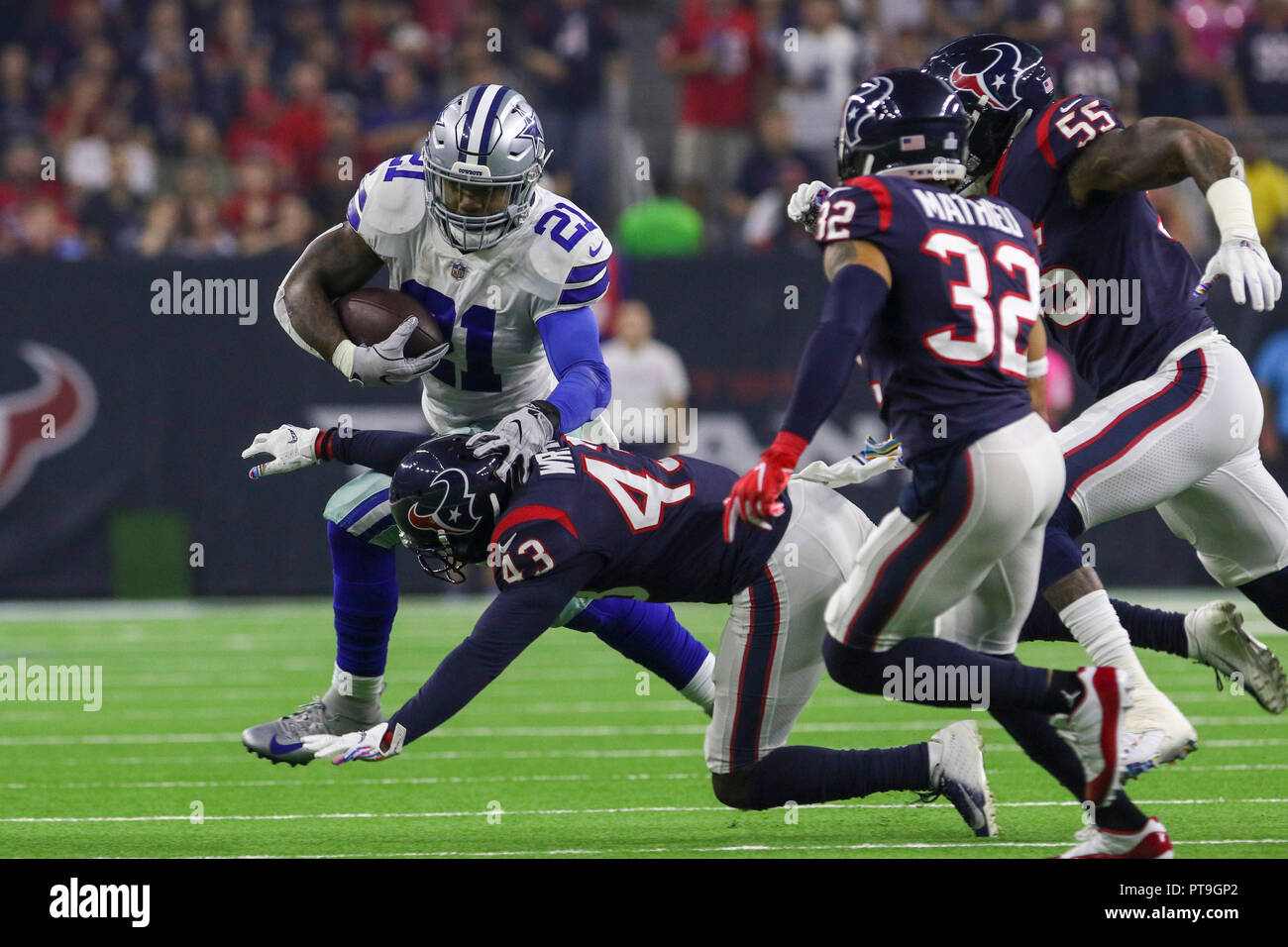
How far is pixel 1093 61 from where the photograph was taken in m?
12.0

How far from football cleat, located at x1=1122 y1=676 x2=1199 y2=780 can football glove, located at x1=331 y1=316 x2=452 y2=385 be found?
83.2 inches

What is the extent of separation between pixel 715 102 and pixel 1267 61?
374cm

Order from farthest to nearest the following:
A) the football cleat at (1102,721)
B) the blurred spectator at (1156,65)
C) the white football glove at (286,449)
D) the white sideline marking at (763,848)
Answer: the blurred spectator at (1156,65), the white football glove at (286,449), the white sideline marking at (763,848), the football cleat at (1102,721)

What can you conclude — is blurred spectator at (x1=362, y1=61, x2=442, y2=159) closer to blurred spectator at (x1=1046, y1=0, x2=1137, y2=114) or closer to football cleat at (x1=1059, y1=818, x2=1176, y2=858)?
blurred spectator at (x1=1046, y1=0, x2=1137, y2=114)

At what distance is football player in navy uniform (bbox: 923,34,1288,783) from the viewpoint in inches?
185

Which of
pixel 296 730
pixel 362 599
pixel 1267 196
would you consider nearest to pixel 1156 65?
pixel 1267 196

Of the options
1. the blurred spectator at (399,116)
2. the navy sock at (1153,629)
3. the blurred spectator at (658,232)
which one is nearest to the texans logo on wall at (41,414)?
the blurred spectator at (399,116)

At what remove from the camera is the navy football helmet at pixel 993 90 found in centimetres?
496

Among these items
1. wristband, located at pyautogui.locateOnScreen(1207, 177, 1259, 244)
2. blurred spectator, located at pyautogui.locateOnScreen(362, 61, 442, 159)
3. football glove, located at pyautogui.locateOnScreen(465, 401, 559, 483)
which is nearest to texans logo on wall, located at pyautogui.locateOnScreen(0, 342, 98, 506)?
blurred spectator, located at pyautogui.locateOnScreen(362, 61, 442, 159)

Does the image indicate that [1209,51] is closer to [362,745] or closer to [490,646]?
[490,646]

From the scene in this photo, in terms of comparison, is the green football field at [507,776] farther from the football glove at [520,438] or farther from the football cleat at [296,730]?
the football glove at [520,438]

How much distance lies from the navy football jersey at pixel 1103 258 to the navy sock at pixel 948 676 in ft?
4.08
